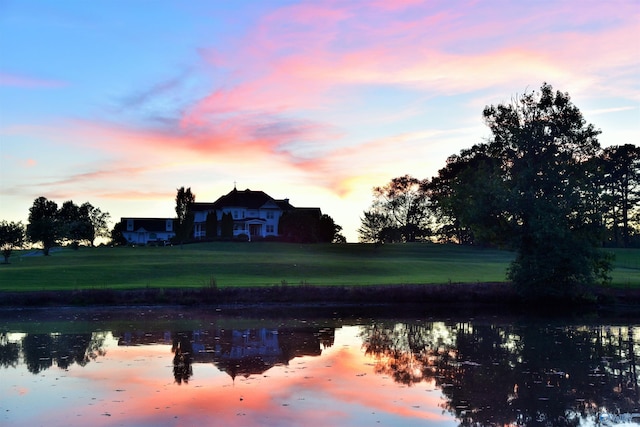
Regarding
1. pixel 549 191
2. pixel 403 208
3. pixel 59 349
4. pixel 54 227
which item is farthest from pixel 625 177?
pixel 59 349

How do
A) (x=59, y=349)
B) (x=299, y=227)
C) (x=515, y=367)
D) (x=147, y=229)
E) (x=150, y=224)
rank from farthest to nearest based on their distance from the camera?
(x=150, y=224)
(x=147, y=229)
(x=299, y=227)
(x=59, y=349)
(x=515, y=367)

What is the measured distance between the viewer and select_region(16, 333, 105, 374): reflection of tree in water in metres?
19.9

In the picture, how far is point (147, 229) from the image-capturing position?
5231 inches

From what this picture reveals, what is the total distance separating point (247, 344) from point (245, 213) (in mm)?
80659

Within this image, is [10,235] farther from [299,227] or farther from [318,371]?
[318,371]

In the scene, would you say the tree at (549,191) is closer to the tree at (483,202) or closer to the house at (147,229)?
the tree at (483,202)

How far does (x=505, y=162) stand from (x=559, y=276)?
302 inches

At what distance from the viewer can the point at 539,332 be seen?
26.8m

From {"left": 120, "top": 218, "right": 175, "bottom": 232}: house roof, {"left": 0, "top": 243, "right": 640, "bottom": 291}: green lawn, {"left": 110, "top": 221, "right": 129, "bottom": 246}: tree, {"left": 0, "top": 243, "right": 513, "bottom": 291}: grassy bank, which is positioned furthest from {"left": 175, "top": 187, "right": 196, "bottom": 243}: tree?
{"left": 0, "top": 243, "right": 513, "bottom": 291}: grassy bank

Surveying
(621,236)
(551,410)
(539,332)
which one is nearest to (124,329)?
(539,332)

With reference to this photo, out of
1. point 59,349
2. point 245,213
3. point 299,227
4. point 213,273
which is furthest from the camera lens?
point 245,213

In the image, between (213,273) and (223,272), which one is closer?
(213,273)

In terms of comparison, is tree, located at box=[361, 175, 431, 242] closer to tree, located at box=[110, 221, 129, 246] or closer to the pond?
tree, located at box=[110, 221, 129, 246]

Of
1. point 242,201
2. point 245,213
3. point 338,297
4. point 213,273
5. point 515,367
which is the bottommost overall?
point 515,367
